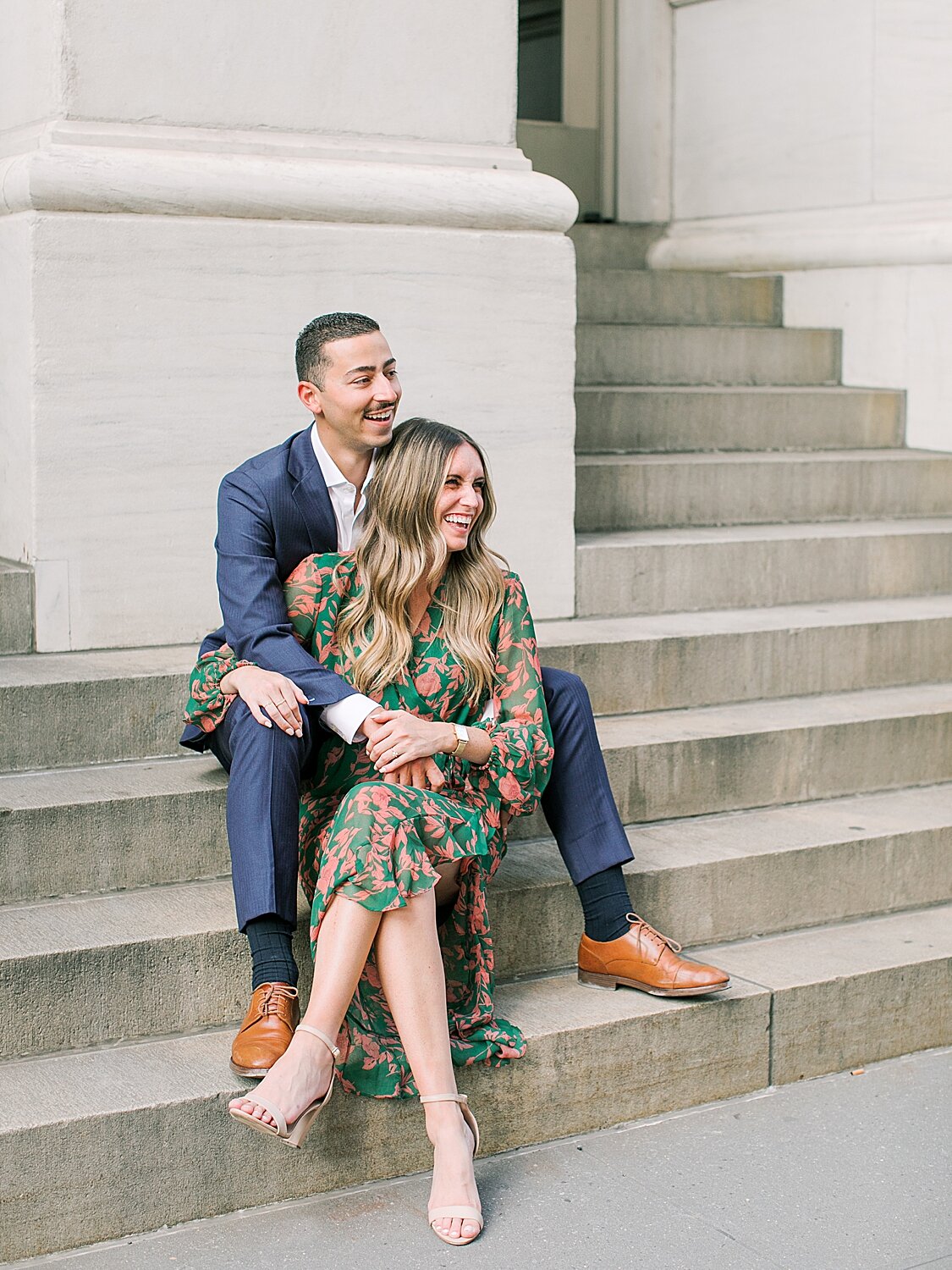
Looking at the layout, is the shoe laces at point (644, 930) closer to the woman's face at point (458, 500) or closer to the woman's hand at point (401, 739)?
the woman's hand at point (401, 739)

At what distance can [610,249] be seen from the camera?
7.13 meters

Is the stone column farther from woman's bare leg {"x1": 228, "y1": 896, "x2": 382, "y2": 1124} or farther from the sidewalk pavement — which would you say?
the sidewalk pavement

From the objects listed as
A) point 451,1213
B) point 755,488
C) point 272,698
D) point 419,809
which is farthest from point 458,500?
point 755,488

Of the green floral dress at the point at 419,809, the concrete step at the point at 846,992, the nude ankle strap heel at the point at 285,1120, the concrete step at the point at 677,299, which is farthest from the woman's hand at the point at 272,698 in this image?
the concrete step at the point at 677,299

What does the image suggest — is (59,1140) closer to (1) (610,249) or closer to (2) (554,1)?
(1) (610,249)

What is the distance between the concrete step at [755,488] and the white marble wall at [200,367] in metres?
0.62

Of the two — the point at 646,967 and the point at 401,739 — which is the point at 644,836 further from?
the point at 401,739

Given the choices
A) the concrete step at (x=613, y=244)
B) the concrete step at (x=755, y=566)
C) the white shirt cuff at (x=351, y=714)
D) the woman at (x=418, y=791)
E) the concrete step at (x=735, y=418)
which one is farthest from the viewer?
the concrete step at (x=613, y=244)

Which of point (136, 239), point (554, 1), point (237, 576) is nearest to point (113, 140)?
point (136, 239)

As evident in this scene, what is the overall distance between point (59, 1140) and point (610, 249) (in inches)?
197

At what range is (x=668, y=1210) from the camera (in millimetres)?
3230

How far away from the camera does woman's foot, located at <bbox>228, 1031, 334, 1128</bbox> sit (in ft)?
9.92

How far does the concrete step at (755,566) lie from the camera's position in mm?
5207

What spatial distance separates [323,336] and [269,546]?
48cm
